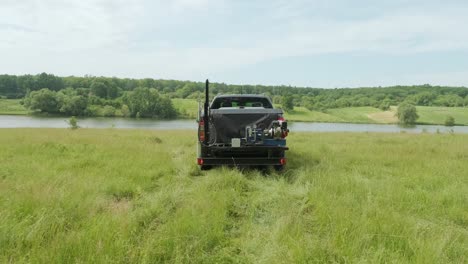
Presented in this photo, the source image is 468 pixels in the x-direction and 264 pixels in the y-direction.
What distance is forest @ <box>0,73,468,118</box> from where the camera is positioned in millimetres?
96125

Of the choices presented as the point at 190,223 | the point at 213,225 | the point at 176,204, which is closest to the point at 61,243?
the point at 190,223

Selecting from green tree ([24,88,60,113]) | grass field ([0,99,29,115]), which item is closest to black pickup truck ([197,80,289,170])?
green tree ([24,88,60,113])

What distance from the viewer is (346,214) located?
160 inches

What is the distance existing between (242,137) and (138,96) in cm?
9841

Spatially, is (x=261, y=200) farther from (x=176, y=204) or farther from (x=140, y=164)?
(x=140, y=164)

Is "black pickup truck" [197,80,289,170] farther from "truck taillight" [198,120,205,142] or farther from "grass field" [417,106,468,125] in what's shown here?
"grass field" [417,106,468,125]

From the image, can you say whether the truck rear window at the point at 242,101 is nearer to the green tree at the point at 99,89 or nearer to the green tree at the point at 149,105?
the green tree at the point at 149,105

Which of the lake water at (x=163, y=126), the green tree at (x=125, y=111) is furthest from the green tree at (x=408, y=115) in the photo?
the green tree at (x=125, y=111)

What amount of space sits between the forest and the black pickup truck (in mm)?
57296

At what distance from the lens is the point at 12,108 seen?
338 ft

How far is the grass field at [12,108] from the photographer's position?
9465 cm

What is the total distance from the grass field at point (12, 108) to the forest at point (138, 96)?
251 cm

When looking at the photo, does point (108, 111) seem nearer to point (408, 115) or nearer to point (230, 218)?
point (408, 115)

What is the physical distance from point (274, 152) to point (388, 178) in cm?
257
